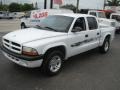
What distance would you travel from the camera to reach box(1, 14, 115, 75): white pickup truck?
4781mm

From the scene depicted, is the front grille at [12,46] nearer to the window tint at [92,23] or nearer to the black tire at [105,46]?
the window tint at [92,23]

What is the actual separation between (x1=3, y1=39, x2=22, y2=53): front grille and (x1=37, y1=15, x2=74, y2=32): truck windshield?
1288 mm

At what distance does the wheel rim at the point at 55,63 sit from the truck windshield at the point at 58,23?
0.92 m

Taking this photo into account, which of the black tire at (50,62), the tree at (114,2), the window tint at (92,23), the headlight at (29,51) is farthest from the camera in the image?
the tree at (114,2)

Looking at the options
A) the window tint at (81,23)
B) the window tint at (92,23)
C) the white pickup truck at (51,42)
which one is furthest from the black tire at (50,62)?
the window tint at (92,23)

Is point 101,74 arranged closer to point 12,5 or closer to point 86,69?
point 86,69

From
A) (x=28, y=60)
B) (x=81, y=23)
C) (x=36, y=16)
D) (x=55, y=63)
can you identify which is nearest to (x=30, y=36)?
(x=28, y=60)

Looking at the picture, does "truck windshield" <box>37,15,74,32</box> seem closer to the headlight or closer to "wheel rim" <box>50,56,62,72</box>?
"wheel rim" <box>50,56,62,72</box>

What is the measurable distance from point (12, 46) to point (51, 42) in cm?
107

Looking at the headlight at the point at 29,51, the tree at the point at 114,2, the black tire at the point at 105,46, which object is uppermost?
the tree at the point at 114,2

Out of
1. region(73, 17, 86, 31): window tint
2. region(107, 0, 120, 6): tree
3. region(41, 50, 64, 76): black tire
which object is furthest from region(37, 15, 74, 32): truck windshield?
region(107, 0, 120, 6): tree

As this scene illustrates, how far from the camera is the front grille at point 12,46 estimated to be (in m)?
4.87

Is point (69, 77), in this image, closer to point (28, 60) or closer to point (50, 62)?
point (50, 62)

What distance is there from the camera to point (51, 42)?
16.6ft
